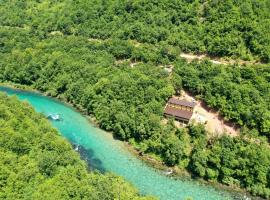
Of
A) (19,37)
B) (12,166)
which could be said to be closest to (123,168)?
(12,166)

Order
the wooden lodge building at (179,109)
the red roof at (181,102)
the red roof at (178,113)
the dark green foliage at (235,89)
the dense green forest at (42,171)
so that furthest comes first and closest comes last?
1. the red roof at (181,102)
2. the wooden lodge building at (179,109)
3. the red roof at (178,113)
4. the dark green foliage at (235,89)
5. the dense green forest at (42,171)

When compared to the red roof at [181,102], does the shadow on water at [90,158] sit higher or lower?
lower

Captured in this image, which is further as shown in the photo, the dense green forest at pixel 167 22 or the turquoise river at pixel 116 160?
the dense green forest at pixel 167 22

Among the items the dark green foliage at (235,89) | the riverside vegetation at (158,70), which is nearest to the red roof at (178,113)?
the riverside vegetation at (158,70)

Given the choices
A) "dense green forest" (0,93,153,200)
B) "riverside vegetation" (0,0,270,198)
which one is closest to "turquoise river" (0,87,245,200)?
"riverside vegetation" (0,0,270,198)

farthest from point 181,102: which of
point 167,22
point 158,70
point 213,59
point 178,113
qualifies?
point 167,22

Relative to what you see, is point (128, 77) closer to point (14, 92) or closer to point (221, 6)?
point (221, 6)

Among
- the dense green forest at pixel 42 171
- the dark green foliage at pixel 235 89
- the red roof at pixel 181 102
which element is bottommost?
the red roof at pixel 181 102

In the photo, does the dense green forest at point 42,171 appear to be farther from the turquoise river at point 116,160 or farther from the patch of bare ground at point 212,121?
the patch of bare ground at point 212,121

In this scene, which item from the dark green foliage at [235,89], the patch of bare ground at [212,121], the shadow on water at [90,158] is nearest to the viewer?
the dark green foliage at [235,89]
